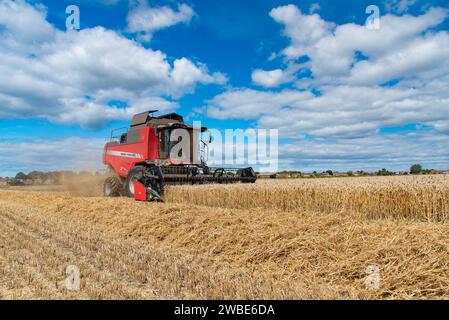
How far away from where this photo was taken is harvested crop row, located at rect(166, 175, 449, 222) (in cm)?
587

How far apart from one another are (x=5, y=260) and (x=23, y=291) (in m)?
1.63

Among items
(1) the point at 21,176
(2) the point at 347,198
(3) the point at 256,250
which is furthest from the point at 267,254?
(1) the point at 21,176

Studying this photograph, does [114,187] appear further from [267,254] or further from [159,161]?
[267,254]

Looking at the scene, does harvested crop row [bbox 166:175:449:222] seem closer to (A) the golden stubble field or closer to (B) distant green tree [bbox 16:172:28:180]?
(A) the golden stubble field

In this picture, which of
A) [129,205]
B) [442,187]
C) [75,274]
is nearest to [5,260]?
Result: [75,274]

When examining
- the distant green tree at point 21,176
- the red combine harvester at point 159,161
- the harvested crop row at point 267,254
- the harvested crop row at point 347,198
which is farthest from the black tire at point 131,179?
the distant green tree at point 21,176

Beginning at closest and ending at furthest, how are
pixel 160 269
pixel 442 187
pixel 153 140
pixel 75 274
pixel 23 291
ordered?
pixel 23 291 < pixel 75 274 < pixel 160 269 < pixel 442 187 < pixel 153 140

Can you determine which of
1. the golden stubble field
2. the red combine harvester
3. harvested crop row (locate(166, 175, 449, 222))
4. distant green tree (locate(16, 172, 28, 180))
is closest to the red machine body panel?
the red combine harvester

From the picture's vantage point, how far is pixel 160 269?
4.43 meters

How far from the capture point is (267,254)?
15.8 ft

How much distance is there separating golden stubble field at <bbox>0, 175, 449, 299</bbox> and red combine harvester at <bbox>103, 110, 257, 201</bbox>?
8.04 feet

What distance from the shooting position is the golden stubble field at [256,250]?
362cm
